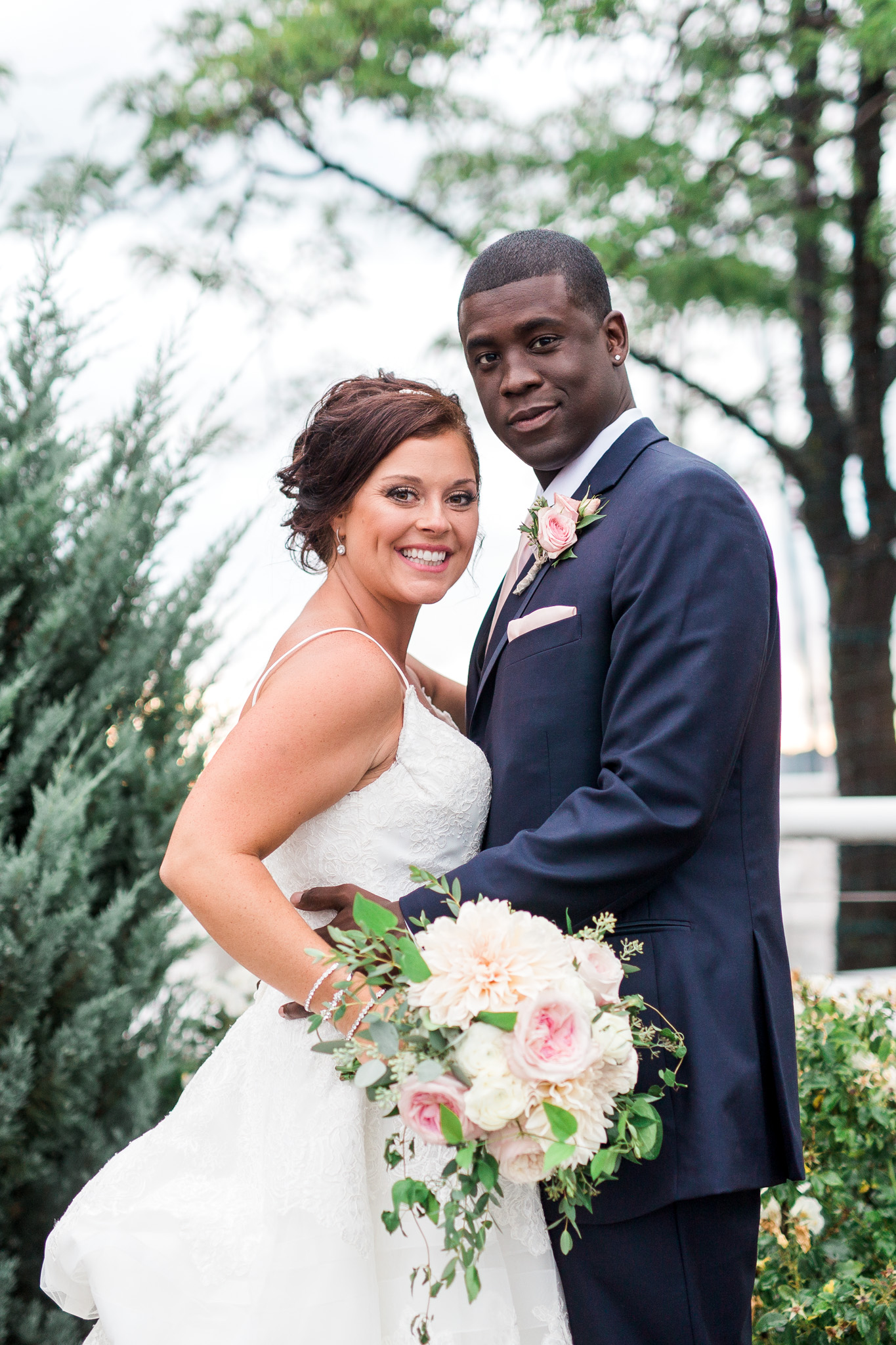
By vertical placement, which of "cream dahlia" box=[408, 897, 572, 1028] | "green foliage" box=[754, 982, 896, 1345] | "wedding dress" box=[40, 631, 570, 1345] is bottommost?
"green foliage" box=[754, 982, 896, 1345]

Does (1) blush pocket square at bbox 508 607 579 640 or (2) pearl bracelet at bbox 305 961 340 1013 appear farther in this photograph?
(1) blush pocket square at bbox 508 607 579 640

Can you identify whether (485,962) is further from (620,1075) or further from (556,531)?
(556,531)

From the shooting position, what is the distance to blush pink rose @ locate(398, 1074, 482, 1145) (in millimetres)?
1438

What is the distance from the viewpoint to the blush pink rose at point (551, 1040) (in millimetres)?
1405

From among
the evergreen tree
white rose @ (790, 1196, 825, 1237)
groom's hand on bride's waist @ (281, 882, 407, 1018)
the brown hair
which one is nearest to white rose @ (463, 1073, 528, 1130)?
groom's hand on bride's waist @ (281, 882, 407, 1018)

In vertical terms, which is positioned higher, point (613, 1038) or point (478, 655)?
point (478, 655)

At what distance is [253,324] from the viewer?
23.8 ft

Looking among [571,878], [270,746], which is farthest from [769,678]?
[270,746]

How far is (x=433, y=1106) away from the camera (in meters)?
1.46

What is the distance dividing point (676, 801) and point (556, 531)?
57cm

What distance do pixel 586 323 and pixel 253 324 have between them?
5.58 m

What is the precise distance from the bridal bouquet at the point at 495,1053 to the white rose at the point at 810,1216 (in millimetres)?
1233

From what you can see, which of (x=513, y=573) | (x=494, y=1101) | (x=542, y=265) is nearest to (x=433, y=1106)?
(x=494, y=1101)

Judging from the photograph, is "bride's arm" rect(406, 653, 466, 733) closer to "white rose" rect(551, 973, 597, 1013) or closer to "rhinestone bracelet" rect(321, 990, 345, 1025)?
"rhinestone bracelet" rect(321, 990, 345, 1025)
